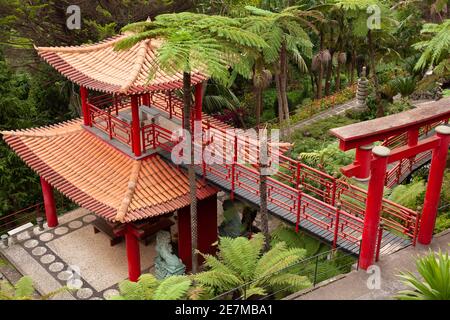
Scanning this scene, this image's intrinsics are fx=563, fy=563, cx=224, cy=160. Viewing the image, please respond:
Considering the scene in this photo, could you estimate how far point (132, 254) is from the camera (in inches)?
591

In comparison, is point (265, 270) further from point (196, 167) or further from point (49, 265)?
point (49, 265)

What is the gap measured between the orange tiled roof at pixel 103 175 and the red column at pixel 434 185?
18.6 feet

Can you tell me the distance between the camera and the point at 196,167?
15.3 metres

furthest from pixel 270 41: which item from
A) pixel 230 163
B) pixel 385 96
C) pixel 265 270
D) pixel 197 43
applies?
pixel 385 96

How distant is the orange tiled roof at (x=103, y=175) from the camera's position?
1407 cm

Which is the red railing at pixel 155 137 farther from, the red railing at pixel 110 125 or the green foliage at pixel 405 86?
the green foliage at pixel 405 86

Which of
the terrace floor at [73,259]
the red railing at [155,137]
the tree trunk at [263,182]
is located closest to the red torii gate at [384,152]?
the tree trunk at [263,182]

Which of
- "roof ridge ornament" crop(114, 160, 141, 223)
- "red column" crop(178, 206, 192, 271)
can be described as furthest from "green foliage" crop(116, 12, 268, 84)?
"red column" crop(178, 206, 192, 271)

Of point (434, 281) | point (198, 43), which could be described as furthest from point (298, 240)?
point (198, 43)

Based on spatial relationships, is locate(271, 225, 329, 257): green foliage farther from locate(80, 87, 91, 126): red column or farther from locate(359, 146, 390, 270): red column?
locate(80, 87, 91, 126): red column

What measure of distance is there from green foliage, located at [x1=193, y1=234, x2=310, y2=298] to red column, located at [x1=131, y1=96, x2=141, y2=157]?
4421 millimetres

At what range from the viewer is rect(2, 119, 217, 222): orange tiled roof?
14.1m

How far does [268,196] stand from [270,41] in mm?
4777

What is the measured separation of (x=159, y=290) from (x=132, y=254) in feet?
18.5
